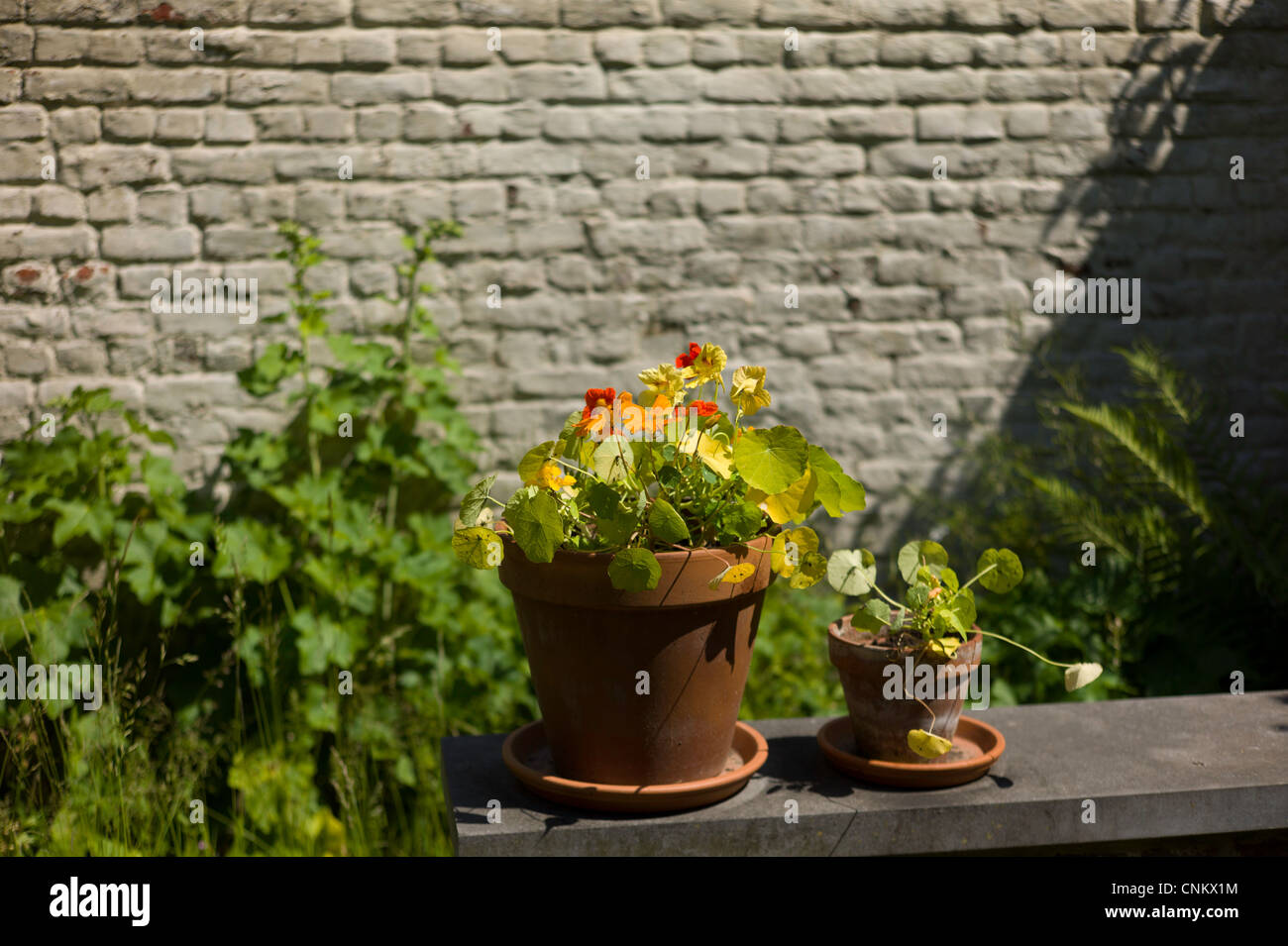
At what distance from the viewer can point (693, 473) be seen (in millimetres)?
1664

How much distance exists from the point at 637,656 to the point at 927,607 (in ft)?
1.68

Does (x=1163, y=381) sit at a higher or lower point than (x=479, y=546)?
higher

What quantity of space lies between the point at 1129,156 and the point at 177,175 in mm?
3270

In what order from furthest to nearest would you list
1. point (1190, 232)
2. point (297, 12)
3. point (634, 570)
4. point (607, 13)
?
point (1190, 232) → point (607, 13) → point (297, 12) → point (634, 570)

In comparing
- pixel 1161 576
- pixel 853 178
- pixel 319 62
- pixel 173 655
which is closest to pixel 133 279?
pixel 319 62

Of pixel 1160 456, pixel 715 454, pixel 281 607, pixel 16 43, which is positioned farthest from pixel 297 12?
pixel 1160 456

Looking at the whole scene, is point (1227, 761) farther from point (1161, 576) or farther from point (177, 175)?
point (177, 175)

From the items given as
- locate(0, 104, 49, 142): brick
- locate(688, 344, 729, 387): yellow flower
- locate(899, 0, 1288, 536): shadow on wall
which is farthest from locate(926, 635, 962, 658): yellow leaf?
locate(0, 104, 49, 142): brick

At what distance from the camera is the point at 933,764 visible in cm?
171

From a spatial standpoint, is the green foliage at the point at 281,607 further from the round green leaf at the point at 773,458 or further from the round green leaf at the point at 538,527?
the round green leaf at the point at 773,458

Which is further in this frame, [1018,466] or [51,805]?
[1018,466]

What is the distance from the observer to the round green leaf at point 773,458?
1540 mm

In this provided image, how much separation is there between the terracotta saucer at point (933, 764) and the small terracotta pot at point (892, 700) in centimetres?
3

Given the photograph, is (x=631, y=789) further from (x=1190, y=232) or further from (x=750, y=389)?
(x=1190, y=232)
